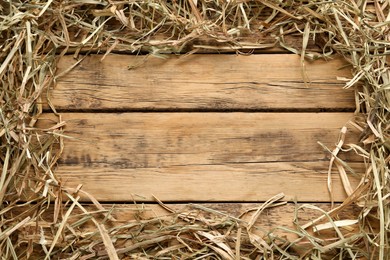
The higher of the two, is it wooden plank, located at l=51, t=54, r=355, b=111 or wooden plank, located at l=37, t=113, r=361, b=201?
wooden plank, located at l=51, t=54, r=355, b=111

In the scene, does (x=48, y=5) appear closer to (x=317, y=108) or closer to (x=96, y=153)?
(x=96, y=153)

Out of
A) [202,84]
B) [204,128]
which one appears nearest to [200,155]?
[204,128]

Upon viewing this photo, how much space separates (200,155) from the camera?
52.4 inches

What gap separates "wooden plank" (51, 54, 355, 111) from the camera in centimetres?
136

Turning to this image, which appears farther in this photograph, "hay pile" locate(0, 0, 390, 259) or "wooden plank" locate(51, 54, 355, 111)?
"wooden plank" locate(51, 54, 355, 111)

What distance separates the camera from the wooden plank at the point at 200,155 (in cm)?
131

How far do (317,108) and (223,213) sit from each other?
34cm

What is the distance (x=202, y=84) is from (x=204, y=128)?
0.11 metres

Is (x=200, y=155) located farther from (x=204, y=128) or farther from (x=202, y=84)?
(x=202, y=84)

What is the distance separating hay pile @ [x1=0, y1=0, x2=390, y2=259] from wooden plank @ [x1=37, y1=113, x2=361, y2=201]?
0.16 feet

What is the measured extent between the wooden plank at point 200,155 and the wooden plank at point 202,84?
28 millimetres

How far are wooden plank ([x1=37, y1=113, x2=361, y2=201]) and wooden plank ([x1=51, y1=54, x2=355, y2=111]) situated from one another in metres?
0.03

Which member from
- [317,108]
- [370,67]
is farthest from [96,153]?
[370,67]

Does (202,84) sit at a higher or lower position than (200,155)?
higher
